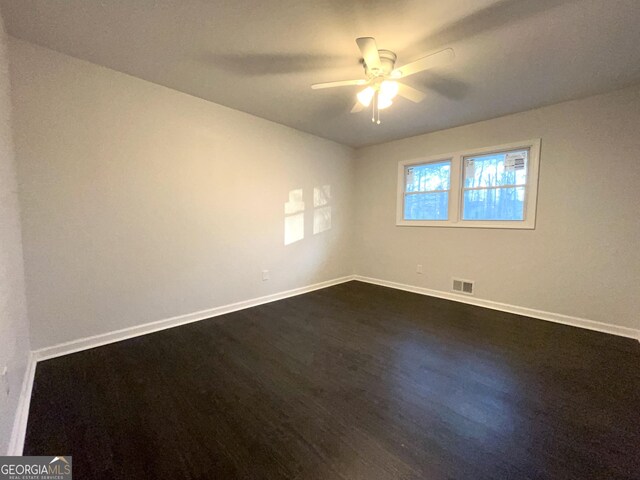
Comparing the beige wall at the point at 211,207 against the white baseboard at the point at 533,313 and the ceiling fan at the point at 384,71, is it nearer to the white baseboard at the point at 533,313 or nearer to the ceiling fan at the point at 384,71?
the white baseboard at the point at 533,313

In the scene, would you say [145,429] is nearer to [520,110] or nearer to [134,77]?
[134,77]

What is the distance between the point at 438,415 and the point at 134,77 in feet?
12.0

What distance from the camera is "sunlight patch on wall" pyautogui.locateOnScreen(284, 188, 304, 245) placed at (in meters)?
3.83

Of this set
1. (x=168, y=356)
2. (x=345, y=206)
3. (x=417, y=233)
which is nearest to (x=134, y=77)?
(x=168, y=356)

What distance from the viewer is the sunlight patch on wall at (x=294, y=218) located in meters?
3.83

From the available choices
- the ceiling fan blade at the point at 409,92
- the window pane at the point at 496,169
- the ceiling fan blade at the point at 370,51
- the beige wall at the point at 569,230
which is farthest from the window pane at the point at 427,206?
the ceiling fan blade at the point at 370,51

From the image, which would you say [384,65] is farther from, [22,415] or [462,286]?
[22,415]

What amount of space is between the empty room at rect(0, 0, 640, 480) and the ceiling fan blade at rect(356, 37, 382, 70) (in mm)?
21

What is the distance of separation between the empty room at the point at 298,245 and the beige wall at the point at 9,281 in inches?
1.3

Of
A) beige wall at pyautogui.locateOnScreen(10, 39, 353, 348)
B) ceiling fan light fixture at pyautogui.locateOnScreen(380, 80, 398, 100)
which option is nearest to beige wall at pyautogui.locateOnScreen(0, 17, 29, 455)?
beige wall at pyautogui.locateOnScreen(10, 39, 353, 348)

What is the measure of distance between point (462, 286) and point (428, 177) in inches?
68.3

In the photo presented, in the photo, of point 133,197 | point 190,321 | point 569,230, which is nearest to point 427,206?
point 569,230

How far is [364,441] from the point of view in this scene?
4.46 feet

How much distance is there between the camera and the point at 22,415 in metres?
1.46
